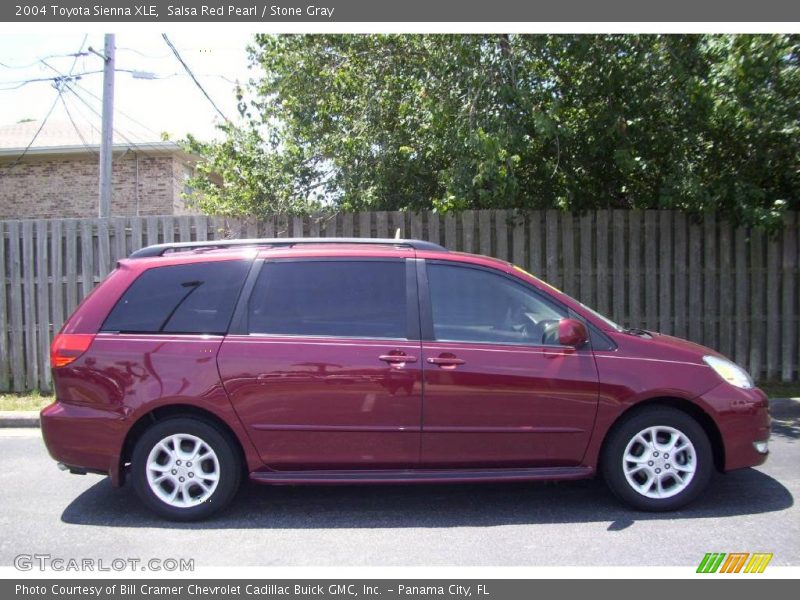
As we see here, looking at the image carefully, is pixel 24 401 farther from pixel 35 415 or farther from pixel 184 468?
pixel 184 468

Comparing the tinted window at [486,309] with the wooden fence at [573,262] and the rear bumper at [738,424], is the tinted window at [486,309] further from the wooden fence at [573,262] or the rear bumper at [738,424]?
the wooden fence at [573,262]

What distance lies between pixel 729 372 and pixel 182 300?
3.89m

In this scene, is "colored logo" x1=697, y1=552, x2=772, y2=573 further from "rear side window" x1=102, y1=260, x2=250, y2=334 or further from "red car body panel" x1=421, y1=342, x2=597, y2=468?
"rear side window" x1=102, y1=260, x2=250, y2=334

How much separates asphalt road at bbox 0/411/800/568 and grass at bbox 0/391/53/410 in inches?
101

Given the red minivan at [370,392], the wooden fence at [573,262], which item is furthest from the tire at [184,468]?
the wooden fence at [573,262]

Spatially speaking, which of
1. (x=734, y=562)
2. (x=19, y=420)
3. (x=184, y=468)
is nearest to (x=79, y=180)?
(x=19, y=420)

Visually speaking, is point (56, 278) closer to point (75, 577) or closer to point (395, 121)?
point (395, 121)

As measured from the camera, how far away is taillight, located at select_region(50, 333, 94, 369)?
459cm

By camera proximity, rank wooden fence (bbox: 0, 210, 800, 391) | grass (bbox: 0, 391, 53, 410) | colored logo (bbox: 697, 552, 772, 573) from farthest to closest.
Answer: wooden fence (bbox: 0, 210, 800, 391) < grass (bbox: 0, 391, 53, 410) < colored logo (bbox: 697, 552, 772, 573)

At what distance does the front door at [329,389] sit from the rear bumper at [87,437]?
0.84m

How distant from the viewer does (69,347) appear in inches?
181

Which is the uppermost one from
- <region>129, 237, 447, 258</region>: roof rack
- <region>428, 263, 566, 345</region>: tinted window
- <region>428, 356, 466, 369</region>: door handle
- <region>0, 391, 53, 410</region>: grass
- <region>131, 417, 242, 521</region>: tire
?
<region>129, 237, 447, 258</region>: roof rack

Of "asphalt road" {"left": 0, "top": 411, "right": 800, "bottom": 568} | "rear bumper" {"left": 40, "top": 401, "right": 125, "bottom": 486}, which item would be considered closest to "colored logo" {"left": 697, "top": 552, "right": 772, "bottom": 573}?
"asphalt road" {"left": 0, "top": 411, "right": 800, "bottom": 568}

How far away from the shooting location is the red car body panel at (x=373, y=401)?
4.46 m
